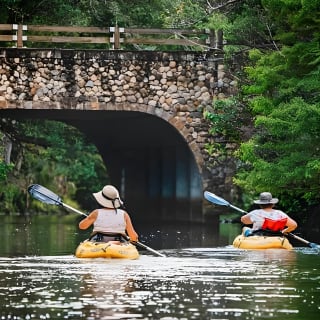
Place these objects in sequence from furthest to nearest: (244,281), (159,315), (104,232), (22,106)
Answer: (22,106) → (104,232) → (244,281) → (159,315)

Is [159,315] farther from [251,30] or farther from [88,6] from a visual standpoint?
[88,6]

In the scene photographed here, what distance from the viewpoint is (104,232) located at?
21297mm

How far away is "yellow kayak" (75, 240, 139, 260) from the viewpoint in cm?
2108

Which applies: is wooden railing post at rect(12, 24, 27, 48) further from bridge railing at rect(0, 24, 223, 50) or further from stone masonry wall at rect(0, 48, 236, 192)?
stone masonry wall at rect(0, 48, 236, 192)

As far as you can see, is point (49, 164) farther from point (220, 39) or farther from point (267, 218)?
point (267, 218)

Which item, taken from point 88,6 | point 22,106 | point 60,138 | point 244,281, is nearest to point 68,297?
point 244,281

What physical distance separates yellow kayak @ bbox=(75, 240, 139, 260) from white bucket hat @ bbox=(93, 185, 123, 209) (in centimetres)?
59

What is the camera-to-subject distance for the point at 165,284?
17.4m

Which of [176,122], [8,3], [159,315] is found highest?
[8,3]

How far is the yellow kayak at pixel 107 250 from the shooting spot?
830 inches

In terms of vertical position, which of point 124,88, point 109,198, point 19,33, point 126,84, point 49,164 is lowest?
point 109,198

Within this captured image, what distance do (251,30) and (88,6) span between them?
8719 millimetres

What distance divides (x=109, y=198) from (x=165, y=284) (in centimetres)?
395

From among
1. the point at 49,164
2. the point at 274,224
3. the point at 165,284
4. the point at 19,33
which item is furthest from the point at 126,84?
the point at 49,164
